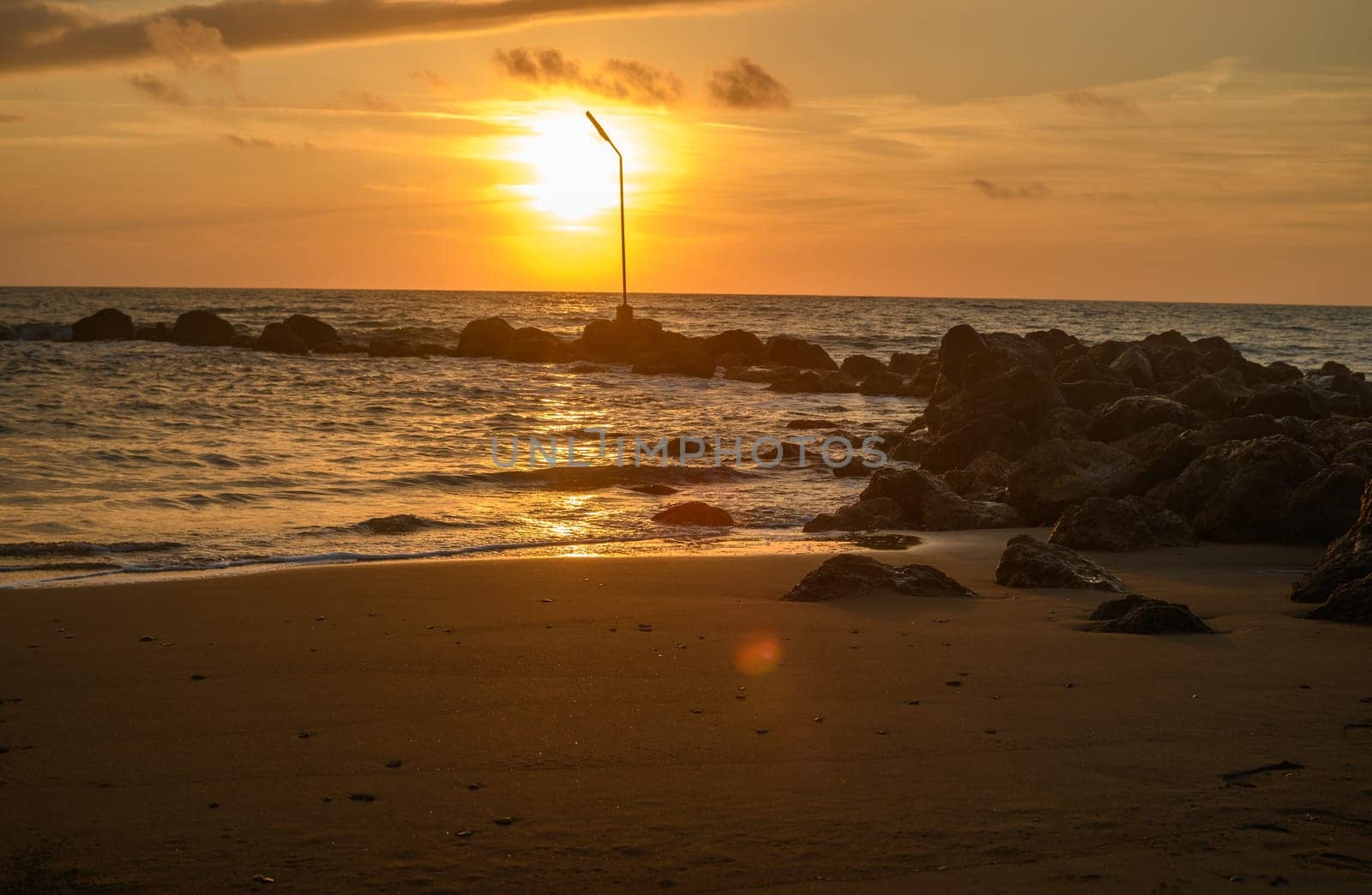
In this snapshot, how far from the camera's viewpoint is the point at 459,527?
1096 cm

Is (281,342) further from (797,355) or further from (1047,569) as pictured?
(1047,569)

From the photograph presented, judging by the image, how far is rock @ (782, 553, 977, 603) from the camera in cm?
721

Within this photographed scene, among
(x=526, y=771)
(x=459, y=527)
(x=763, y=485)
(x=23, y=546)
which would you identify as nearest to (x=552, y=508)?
(x=459, y=527)

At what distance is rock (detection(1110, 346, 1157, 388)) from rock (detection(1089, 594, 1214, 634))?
630 inches

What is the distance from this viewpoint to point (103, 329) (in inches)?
1667

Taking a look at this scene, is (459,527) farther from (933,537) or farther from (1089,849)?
(1089,849)

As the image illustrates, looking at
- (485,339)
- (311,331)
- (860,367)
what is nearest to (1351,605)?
(860,367)

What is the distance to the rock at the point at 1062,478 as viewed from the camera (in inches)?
432

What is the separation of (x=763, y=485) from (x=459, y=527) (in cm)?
460

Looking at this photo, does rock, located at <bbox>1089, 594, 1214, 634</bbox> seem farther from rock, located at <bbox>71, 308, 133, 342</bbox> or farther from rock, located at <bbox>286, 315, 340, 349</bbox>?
rock, located at <bbox>71, 308, 133, 342</bbox>

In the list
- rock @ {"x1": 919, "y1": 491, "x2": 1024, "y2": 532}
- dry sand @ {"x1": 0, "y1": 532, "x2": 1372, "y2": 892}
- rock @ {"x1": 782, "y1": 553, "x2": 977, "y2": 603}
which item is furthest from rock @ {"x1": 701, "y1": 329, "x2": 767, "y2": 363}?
dry sand @ {"x1": 0, "y1": 532, "x2": 1372, "y2": 892}

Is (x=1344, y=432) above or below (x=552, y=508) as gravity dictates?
above

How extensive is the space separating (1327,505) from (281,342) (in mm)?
35455

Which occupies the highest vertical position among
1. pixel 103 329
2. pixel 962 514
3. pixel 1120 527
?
pixel 103 329
